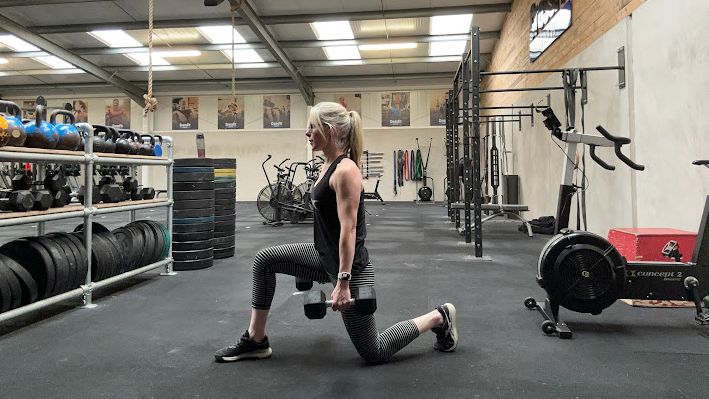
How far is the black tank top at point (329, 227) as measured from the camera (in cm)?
174

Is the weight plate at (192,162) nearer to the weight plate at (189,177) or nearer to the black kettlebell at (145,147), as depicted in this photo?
the weight plate at (189,177)

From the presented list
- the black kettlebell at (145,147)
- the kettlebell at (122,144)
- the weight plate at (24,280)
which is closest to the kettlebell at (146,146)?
the black kettlebell at (145,147)

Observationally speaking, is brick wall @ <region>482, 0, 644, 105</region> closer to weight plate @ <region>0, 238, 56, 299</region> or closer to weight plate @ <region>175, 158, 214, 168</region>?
weight plate @ <region>175, 158, 214, 168</region>

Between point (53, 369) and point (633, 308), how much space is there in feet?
10.1

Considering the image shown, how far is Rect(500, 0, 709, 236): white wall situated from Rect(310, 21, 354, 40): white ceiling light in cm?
597

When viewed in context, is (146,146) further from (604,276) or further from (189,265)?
(604,276)

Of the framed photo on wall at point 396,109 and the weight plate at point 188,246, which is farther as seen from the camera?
the framed photo on wall at point 396,109

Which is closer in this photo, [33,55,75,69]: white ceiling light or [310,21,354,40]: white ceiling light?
[310,21,354,40]: white ceiling light

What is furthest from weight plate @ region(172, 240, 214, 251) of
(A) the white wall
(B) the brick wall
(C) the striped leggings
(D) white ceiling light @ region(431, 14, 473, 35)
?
(D) white ceiling light @ region(431, 14, 473, 35)

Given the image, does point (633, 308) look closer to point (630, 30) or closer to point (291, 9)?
A: point (630, 30)

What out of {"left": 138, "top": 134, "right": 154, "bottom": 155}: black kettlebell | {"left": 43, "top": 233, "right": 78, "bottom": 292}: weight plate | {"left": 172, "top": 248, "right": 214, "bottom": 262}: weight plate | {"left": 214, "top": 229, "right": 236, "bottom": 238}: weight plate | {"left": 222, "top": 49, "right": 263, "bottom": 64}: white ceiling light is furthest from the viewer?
{"left": 222, "top": 49, "right": 263, "bottom": 64}: white ceiling light

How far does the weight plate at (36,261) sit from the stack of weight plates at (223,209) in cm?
205

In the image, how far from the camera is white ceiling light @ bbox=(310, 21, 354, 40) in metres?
9.98

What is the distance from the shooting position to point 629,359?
1.98 m
